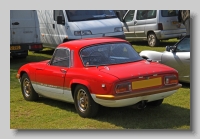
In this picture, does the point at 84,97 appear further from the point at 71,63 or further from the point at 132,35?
the point at 132,35

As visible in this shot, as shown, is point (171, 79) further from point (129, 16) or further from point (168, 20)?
point (129, 16)

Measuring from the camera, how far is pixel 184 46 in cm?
959

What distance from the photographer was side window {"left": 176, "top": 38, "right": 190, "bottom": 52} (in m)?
9.51

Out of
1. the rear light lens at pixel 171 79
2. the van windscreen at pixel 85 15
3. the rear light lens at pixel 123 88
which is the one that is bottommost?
the rear light lens at pixel 123 88

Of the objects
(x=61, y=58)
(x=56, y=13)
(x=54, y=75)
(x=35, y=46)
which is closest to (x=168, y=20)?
(x=56, y=13)

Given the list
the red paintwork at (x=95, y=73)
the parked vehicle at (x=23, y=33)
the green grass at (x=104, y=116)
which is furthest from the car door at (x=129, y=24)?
the red paintwork at (x=95, y=73)

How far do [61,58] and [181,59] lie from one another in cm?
300

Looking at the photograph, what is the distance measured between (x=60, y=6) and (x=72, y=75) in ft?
4.32

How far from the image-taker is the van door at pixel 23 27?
14.1m

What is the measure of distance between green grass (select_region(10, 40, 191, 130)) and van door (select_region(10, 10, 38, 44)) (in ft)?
18.8

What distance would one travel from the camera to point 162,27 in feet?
56.8

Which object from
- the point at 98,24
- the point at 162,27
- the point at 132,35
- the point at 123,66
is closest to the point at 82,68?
the point at 123,66

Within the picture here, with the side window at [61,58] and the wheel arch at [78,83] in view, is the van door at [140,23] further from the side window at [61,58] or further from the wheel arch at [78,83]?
the wheel arch at [78,83]

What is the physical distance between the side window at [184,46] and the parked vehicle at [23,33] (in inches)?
254
